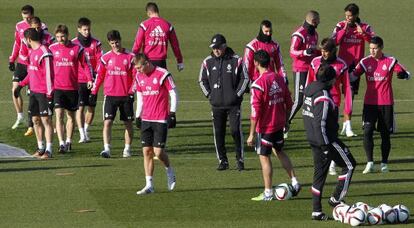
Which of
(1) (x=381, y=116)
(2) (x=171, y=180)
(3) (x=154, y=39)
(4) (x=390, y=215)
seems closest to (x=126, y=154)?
(3) (x=154, y=39)

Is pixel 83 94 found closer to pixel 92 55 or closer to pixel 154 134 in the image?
pixel 92 55

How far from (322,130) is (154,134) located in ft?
10.3

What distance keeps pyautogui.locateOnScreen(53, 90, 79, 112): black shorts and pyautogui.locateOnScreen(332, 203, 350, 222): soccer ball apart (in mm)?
8230

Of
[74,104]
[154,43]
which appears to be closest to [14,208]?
[74,104]

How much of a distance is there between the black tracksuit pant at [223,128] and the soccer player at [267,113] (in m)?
2.73

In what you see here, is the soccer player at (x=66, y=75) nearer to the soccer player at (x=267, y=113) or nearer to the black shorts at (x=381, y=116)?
the black shorts at (x=381, y=116)

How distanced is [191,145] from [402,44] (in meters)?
15.8

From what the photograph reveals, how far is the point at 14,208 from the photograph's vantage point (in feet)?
65.0

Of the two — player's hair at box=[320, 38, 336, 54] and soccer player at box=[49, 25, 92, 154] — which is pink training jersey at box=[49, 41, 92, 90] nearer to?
soccer player at box=[49, 25, 92, 154]

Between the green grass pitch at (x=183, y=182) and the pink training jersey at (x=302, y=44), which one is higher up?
the pink training jersey at (x=302, y=44)

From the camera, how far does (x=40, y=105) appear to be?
24.6 meters

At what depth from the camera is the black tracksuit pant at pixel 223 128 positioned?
23.2 metres

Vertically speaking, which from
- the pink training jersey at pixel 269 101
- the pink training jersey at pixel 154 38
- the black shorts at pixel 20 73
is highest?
the pink training jersey at pixel 154 38

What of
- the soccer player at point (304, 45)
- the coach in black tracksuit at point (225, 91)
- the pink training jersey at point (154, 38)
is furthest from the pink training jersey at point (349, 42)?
the coach in black tracksuit at point (225, 91)
